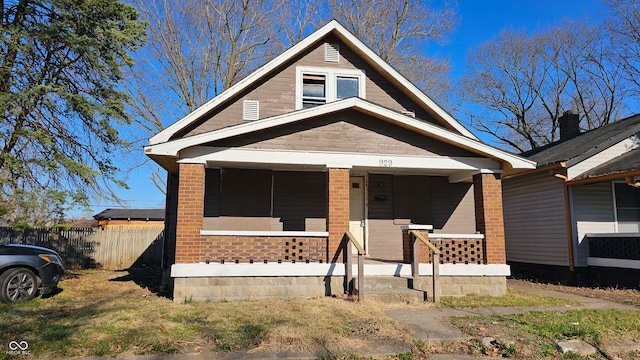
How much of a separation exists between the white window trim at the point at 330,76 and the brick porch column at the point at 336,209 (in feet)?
10.1

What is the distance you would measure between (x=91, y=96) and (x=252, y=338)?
9.53 metres

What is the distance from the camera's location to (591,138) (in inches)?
539

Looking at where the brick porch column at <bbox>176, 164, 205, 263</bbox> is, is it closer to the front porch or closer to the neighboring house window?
the front porch

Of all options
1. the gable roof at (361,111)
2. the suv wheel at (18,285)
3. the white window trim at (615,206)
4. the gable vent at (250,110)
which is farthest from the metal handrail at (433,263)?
the suv wheel at (18,285)

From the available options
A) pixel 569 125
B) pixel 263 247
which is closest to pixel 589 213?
pixel 569 125

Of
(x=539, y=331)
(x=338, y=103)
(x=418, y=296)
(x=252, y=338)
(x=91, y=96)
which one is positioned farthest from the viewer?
(x=91, y=96)

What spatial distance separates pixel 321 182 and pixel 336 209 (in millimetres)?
2389

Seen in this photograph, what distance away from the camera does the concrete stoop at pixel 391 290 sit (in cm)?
832

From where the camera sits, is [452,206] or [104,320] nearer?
[104,320]

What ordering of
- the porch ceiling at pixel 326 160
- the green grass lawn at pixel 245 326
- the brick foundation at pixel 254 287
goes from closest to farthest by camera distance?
the green grass lawn at pixel 245 326 < the brick foundation at pixel 254 287 < the porch ceiling at pixel 326 160

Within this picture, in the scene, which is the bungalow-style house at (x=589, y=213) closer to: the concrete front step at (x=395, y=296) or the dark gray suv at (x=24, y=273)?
the concrete front step at (x=395, y=296)

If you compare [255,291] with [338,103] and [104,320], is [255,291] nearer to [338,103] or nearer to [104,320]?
[104,320]

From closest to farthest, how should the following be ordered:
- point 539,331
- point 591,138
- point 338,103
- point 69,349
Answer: point 69,349 < point 539,331 < point 338,103 < point 591,138

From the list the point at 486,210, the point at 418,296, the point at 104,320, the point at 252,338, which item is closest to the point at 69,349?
the point at 104,320
